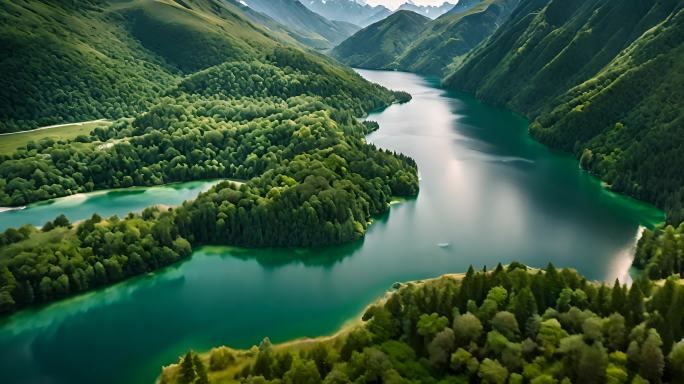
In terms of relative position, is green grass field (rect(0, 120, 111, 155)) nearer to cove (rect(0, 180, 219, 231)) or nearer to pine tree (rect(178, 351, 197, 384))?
cove (rect(0, 180, 219, 231))

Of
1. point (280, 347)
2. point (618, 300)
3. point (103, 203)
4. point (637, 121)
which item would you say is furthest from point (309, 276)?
point (637, 121)

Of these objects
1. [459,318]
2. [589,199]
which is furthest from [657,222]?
[459,318]

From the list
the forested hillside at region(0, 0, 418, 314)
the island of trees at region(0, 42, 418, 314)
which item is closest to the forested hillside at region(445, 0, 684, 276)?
the forested hillside at region(0, 0, 418, 314)

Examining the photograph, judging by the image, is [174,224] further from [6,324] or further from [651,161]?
[651,161]

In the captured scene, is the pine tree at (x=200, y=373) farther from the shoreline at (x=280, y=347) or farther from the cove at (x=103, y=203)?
the cove at (x=103, y=203)

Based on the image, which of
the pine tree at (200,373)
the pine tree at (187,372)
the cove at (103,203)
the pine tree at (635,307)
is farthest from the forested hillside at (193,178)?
the pine tree at (635,307)

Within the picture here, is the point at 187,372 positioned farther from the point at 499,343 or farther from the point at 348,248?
the point at 348,248
